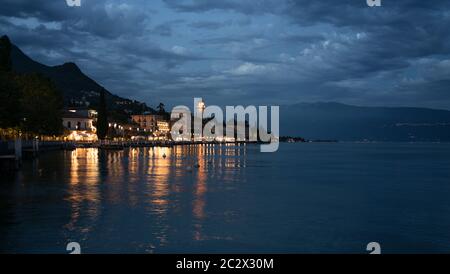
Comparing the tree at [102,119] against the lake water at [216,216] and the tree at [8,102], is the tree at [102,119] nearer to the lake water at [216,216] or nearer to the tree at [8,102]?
the tree at [8,102]

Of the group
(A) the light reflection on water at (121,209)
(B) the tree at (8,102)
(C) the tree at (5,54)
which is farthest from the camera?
(C) the tree at (5,54)

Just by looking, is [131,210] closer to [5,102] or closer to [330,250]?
[330,250]

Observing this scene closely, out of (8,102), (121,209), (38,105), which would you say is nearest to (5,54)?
(8,102)

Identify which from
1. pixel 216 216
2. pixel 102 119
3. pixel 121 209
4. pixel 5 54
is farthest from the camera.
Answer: pixel 102 119

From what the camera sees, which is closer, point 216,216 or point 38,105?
point 216,216

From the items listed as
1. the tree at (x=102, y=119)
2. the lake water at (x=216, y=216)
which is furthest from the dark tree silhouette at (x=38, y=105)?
the lake water at (x=216, y=216)

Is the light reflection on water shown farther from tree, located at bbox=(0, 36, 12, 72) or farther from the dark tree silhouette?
the dark tree silhouette

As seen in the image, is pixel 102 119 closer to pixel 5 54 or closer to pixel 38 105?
pixel 38 105

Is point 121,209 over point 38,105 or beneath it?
beneath

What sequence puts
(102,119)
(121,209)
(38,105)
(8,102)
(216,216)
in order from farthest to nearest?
1. (102,119)
2. (38,105)
3. (8,102)
4. (121,209)
5. (216,216)

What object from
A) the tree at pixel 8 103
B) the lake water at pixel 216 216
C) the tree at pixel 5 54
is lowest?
the lake water at pixel 216 216

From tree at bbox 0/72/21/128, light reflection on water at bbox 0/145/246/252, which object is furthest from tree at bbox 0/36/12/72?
light reflection on water at bbox 0/145/246/252
